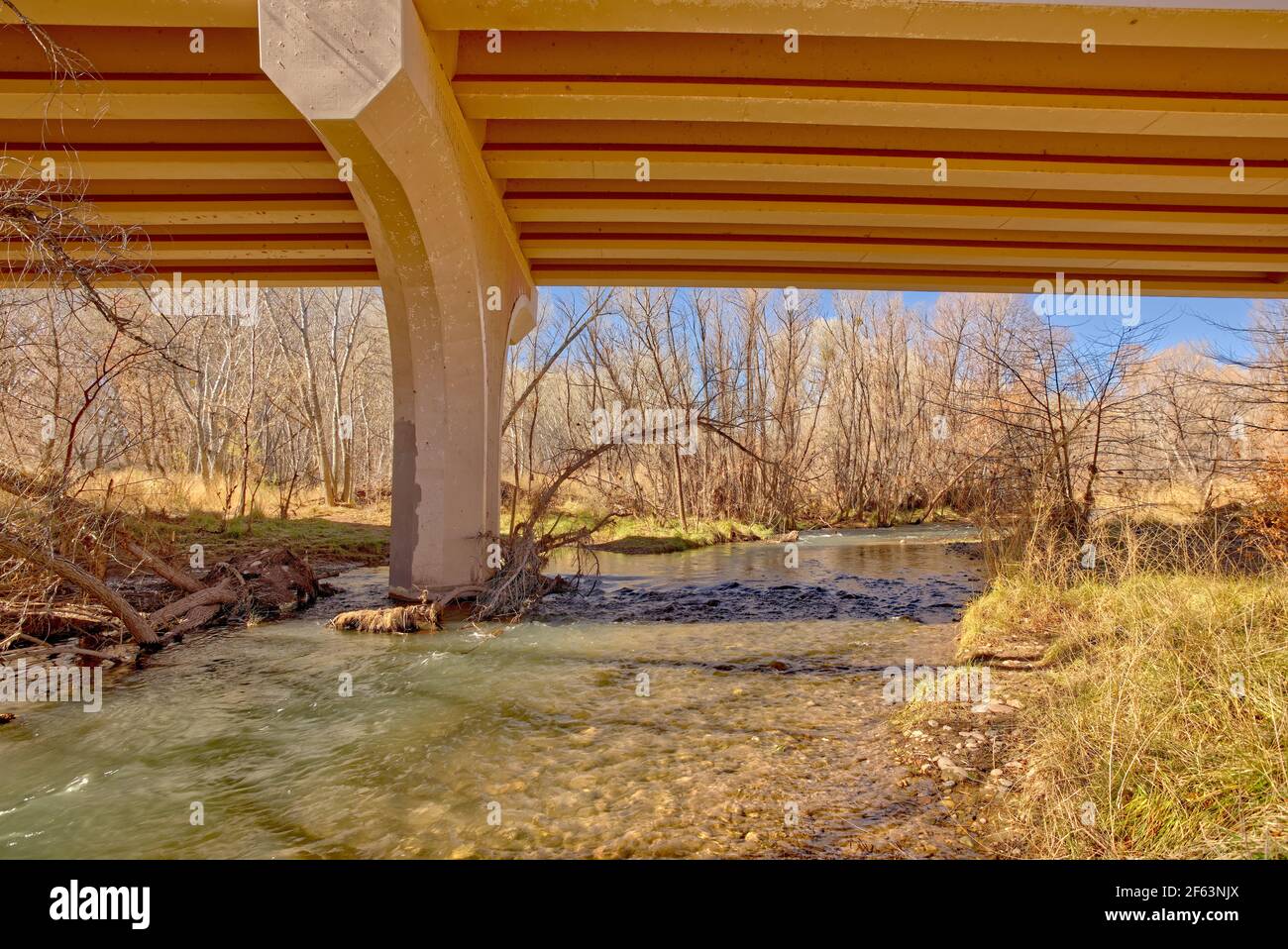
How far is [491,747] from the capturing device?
14.2 feet

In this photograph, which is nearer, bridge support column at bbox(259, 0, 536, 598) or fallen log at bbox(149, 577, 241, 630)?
bridge support column at bbox(259, 0, 536, 598)

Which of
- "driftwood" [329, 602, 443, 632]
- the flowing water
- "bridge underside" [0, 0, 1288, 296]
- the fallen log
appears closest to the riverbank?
the flowing water

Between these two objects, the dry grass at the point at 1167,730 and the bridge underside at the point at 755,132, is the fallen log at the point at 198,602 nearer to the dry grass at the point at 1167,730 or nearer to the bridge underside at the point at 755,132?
the bridge underside at the point at 755,132

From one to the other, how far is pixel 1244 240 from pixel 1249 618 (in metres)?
9.40

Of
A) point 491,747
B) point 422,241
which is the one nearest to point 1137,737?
point 491,747

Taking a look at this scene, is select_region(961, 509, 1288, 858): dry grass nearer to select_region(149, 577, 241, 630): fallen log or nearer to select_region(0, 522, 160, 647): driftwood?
select_region(0, 522, 160, 647): driftwood

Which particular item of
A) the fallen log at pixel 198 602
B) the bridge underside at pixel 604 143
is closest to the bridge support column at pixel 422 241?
the bridge underside at pixel 604 143

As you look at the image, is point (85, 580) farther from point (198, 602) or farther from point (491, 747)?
point (491, 747)

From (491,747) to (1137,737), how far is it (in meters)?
3.37

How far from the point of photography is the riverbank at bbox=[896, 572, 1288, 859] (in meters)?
2.68

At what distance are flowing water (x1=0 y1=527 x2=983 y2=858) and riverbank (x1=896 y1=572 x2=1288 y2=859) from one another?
360 mm

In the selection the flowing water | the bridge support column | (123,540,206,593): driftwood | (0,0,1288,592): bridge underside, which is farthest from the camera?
(123,540,206,593): driftwood

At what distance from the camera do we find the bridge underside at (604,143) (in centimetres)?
554

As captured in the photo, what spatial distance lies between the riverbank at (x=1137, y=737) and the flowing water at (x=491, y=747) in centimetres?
36
